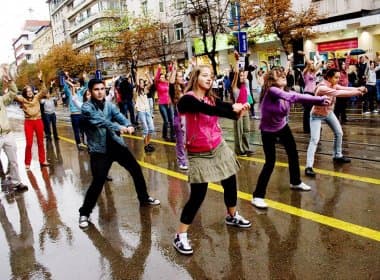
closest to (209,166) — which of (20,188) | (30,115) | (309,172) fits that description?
(309,172)

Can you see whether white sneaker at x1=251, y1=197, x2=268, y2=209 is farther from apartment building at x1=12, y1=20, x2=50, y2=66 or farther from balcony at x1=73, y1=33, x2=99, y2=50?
apartment building at x1=12, y1=20, x2=50, y2=66

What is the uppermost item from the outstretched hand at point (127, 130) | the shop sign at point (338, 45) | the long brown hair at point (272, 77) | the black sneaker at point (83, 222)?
the shop sign at point (338, 45)

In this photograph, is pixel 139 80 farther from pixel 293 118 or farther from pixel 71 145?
pixel 293 118

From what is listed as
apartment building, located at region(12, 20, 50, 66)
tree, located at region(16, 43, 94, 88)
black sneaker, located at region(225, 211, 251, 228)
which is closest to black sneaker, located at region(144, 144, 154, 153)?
black sneaker, located at region(225, 211, 251, 228)

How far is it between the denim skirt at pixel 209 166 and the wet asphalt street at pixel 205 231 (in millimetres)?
701

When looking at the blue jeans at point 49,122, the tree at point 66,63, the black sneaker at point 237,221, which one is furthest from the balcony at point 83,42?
the black sneaker at point 237,221

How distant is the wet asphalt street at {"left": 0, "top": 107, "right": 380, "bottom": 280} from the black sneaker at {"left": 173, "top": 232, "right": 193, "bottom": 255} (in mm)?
71

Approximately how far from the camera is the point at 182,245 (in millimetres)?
4160

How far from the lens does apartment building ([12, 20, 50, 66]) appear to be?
12773cm

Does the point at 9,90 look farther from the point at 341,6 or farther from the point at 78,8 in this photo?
the point at 78,8

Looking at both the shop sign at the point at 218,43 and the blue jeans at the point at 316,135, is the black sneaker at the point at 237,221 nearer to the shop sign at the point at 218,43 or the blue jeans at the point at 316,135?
the blue jeans at the point at 316,135

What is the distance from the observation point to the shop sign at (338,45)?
23.6 m

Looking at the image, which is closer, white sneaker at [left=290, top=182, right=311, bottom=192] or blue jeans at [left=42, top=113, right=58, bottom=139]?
white sneaker at [left=290, top=182, right=311, bottom=192]

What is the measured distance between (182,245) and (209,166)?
0.81 meters
